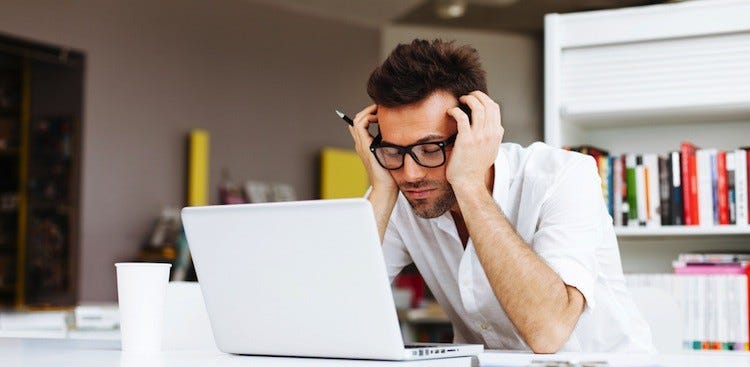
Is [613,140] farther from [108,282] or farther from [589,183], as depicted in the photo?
[108,282]

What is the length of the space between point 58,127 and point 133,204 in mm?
677

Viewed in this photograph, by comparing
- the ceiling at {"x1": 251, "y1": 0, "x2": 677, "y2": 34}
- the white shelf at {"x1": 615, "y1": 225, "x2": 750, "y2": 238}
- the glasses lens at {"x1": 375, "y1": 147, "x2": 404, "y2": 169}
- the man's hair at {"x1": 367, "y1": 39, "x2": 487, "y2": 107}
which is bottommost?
the white shelf at {"x1": 615, "y1": 225, "x2": 750, "y2": 238}

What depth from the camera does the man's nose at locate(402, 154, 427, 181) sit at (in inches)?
74.9

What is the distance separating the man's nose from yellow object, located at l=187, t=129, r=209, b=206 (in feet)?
14.8

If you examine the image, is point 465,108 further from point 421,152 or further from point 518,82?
point 518,82

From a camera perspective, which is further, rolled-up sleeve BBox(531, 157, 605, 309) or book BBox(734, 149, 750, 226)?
book BBox(734, 149, 750, 226)

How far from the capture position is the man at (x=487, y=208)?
5.75 ft

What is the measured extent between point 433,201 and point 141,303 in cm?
61

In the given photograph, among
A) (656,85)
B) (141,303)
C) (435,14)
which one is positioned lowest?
(141,303)

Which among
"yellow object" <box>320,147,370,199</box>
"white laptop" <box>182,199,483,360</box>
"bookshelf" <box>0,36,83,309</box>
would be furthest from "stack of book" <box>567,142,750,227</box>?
"yellow object" <box>320,147,370,199</box>

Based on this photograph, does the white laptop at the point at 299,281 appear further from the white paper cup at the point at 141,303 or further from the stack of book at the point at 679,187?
the stack of book at the point at 679,187

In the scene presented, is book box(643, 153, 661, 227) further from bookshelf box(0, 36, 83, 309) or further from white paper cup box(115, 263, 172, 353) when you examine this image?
bookshelf box(0, 36, 83, 309)

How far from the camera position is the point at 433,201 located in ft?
6.33

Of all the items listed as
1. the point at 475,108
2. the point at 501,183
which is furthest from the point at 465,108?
the point at 501,183
